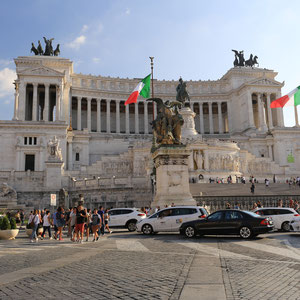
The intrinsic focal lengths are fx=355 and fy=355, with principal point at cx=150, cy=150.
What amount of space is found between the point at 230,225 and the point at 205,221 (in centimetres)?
114

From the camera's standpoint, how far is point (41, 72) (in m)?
75.6

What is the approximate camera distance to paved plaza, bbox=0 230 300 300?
6.87 metres

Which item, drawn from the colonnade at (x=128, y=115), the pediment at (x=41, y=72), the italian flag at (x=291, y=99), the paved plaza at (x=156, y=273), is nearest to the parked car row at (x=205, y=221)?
the paved plaza at (x=156, y=273)

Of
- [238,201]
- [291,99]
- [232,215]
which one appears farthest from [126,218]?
[291,99]

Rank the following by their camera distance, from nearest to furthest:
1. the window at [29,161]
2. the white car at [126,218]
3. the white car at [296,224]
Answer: the white car at [296,224] < the white car at [126,218] < the window at [29,161]

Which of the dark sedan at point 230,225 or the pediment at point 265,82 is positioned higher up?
the pediment at point 265,82

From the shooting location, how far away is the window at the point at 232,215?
15959mm

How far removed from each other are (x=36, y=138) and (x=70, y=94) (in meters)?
23.8

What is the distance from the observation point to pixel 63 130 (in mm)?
63656

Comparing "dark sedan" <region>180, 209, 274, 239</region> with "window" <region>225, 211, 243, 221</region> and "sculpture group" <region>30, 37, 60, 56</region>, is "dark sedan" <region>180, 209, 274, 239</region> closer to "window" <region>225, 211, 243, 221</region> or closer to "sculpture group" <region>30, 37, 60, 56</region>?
"window" <region>225, 211, 243, 221</region>

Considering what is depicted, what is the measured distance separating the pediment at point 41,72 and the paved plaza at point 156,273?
66935 mm

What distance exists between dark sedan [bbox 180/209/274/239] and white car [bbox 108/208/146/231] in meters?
5.60

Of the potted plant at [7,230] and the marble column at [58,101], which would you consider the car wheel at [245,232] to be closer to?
the potted plant at [7,230]

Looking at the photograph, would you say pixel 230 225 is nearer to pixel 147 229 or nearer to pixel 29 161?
pixel 147 229
